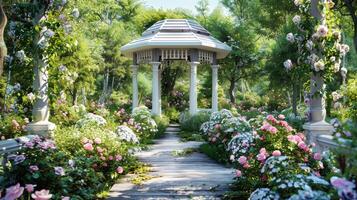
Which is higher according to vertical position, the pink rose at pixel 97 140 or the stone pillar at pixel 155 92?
the stone pillar at pixel 155 92

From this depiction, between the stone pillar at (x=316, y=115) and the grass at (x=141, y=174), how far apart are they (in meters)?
2.86

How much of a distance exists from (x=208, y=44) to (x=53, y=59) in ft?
31.0

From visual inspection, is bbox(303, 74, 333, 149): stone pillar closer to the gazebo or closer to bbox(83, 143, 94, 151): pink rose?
bbox(83, 143, 94, 151): pink rose

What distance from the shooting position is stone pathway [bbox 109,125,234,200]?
5816 millimetres

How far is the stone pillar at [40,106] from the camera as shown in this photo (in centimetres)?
659

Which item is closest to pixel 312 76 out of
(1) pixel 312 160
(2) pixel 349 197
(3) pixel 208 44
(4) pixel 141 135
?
(1) pixel 312 160

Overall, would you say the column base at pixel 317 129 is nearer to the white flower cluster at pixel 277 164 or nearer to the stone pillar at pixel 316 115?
the stone pillar at pixel 316 115

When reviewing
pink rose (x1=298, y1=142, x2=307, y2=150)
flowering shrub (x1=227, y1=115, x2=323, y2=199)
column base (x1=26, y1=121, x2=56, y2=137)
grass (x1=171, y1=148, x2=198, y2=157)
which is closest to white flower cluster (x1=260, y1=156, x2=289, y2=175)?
flowering shrub (x1=227, y1=115, x2=323, y2=199)

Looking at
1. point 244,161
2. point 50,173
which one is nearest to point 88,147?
point 50,173

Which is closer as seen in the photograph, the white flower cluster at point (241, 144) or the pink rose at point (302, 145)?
the pink rose at point (302, 145)

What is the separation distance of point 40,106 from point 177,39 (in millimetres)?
9160

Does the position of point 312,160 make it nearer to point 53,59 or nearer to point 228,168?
point 228,168

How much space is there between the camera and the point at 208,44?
15.4 metres

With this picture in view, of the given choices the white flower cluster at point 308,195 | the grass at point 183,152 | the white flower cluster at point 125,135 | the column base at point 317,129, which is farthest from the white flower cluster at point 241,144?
the grass at point 183,152
